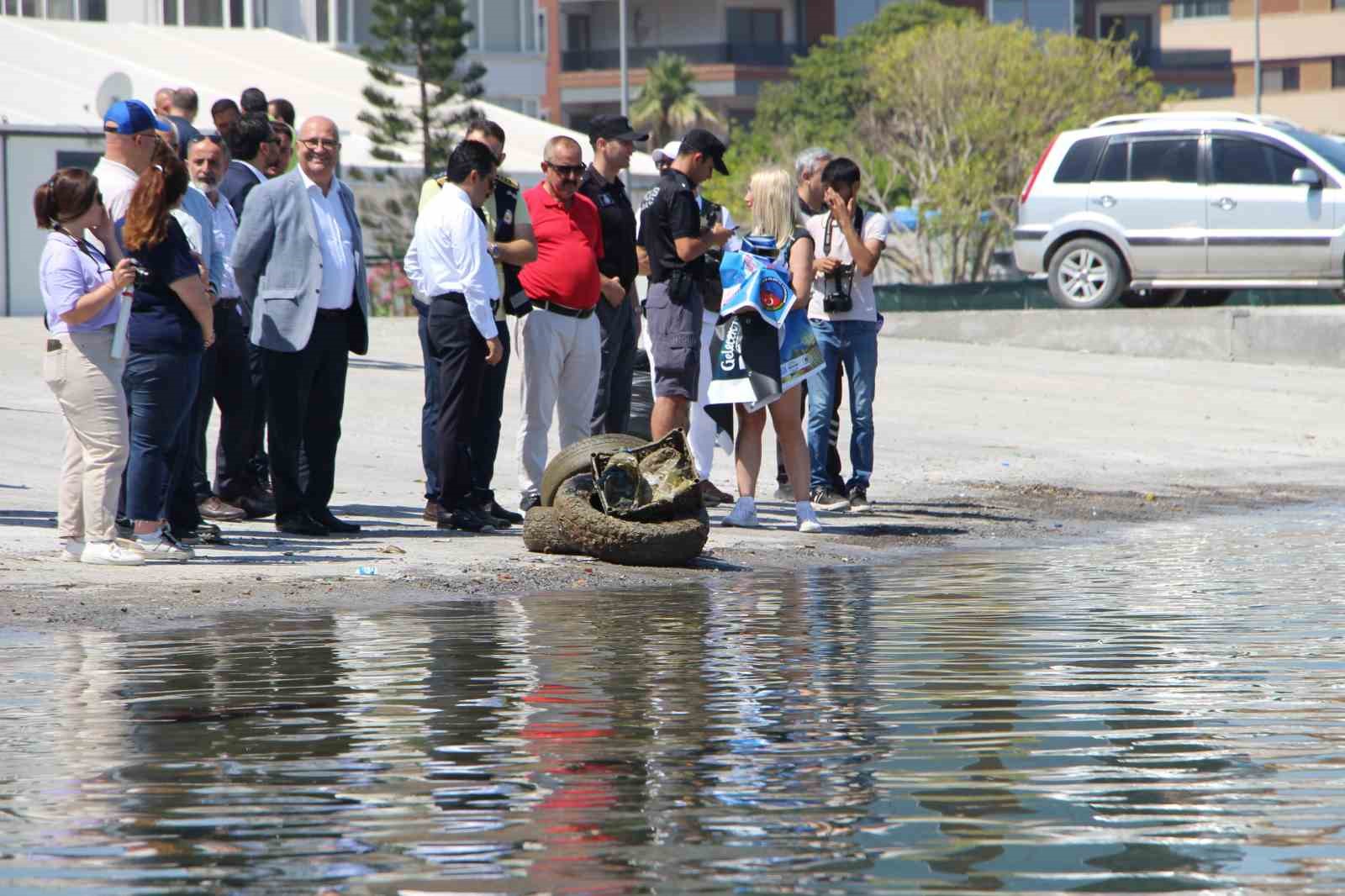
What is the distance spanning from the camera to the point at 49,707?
675cm

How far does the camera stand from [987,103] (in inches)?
2068

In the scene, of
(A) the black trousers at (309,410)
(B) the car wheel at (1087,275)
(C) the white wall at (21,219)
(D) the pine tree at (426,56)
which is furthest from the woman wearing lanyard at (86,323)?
(D) the pine tree at (426,56)

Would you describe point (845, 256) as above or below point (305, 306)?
above

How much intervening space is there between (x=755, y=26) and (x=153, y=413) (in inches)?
3286

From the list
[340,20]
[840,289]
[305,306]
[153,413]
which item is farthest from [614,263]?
[340,20]

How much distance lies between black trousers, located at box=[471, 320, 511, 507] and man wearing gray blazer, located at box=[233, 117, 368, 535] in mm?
694

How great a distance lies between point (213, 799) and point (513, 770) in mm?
741

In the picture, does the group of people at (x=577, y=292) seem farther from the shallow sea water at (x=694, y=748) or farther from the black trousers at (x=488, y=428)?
the shallow sea water at (x=694, y=748)

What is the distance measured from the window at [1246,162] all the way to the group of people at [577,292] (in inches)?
444

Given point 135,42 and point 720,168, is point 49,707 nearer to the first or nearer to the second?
point 720,168

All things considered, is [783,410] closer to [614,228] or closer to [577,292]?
[577,292]

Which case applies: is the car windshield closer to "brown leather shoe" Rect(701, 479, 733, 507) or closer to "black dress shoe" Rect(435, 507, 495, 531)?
"brown leather shoe" Rect(701, 479, 733, 507)

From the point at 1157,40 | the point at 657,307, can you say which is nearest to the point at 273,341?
the point at 657,307

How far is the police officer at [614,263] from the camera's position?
12125 millimetres
